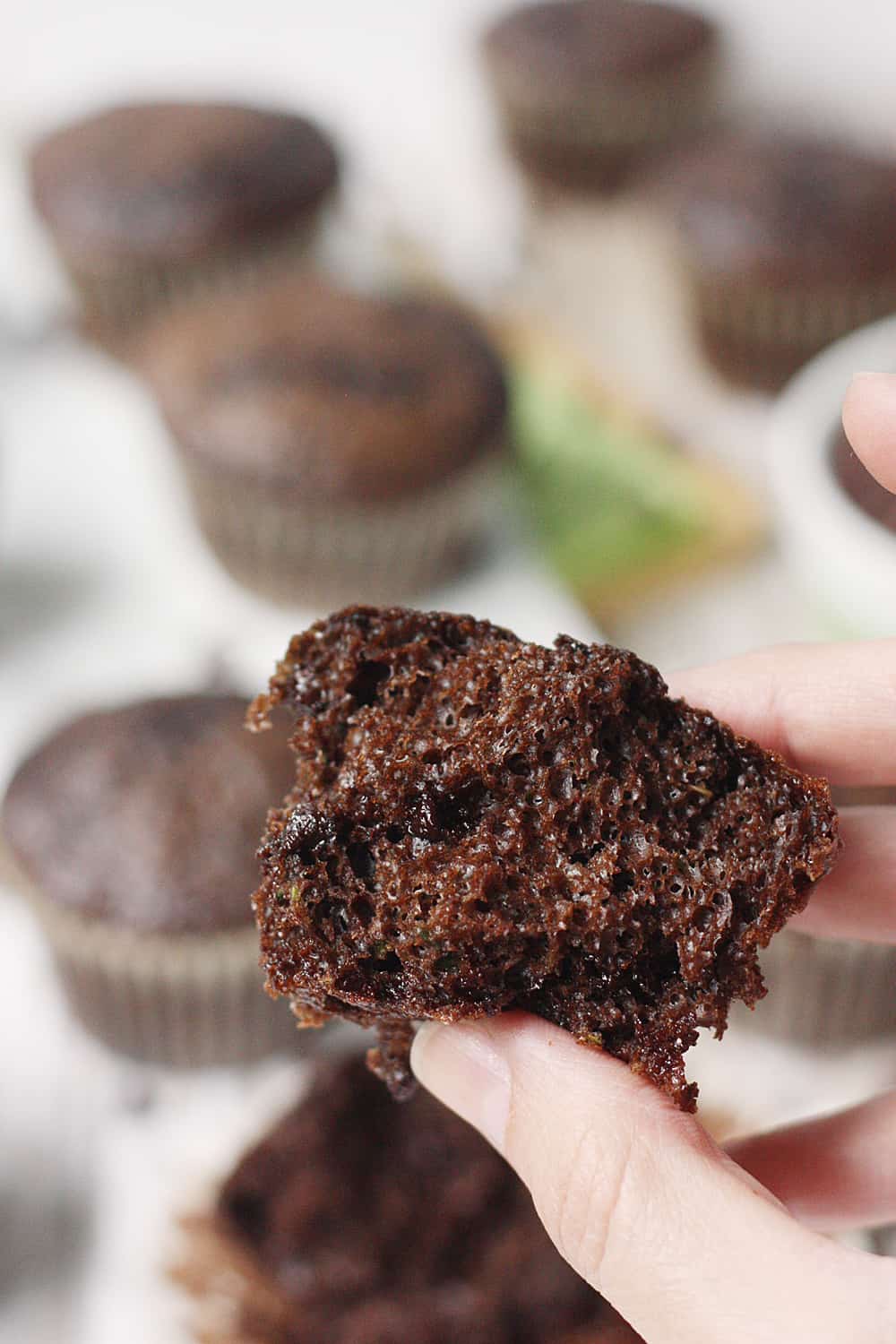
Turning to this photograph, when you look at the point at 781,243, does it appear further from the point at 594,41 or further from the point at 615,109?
the point at 594,41

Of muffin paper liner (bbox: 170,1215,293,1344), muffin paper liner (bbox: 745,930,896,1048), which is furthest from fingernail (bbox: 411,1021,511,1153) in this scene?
muffin paper liner (bbox: 745,930,896,1048)

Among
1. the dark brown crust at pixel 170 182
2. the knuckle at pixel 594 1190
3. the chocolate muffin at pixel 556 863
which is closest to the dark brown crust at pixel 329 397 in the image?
the dark brown crust at pixel 170 182

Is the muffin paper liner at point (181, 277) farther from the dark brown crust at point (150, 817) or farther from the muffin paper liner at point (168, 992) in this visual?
the muffin paper liner at point (168, 992)

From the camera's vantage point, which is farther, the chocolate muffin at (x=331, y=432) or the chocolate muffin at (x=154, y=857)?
the chocolate muffin at (x=331, y=432)

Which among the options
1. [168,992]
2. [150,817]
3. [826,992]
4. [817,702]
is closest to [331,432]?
[150,817]

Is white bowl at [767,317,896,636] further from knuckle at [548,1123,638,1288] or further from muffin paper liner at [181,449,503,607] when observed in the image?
knuckle at [548,1123,638,1288]

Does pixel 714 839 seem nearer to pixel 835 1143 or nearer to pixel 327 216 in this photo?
pixel 835 1143
